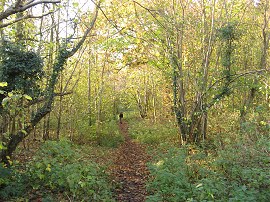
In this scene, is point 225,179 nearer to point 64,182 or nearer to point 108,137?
point 64,182

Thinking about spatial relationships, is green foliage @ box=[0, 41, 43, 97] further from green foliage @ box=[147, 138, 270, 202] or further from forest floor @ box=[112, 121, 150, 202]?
green foliage @ box=[147, 138, 270, 202]

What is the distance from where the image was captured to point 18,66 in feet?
23.4

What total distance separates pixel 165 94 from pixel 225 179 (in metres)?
13.0

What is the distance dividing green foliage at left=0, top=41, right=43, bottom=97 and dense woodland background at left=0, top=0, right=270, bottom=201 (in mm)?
29

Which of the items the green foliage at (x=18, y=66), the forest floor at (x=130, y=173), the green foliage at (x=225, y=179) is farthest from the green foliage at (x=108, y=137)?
the green foliage at (x=225, y=179)

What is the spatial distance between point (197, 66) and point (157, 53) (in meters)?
2.07

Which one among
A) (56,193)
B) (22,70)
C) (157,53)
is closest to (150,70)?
(157,53)

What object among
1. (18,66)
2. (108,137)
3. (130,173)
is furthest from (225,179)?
(108,137)

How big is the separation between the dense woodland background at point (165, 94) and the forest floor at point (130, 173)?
1.10ft

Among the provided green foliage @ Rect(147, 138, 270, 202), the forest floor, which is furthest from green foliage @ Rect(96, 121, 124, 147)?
green foliage @ Rect(147, 138, 270, 202)

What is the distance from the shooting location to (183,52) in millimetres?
12219

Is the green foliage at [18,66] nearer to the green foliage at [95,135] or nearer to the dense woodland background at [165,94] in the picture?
the dense woodland background at [165,94]

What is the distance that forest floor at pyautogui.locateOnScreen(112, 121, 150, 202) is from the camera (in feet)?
20.7

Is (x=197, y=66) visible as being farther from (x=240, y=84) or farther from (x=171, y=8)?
(x=171, y=8)
